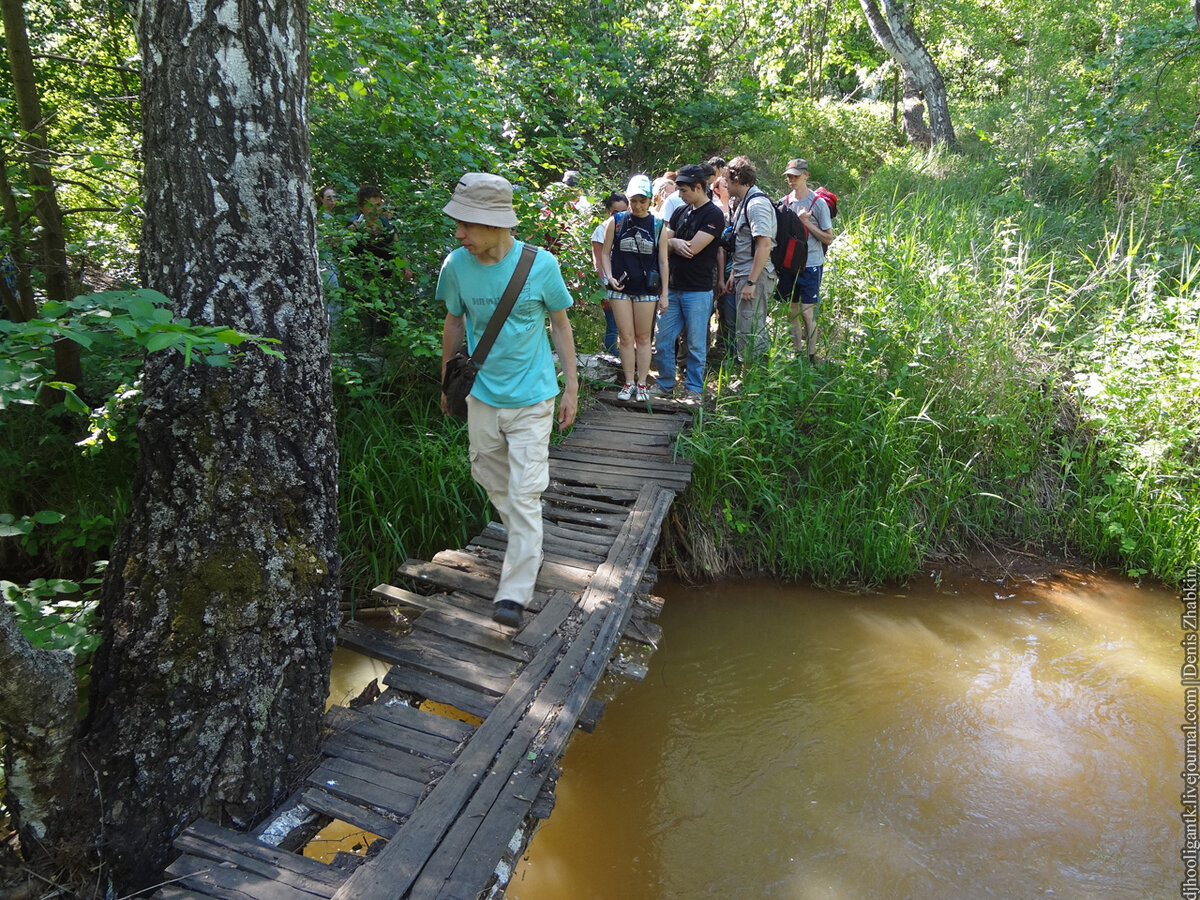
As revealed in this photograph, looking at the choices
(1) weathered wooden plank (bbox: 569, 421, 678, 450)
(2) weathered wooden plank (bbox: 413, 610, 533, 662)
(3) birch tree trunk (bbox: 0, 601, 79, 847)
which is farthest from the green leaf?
(1) weathered wooden plank (bbox: 569, 421, 678, 450)

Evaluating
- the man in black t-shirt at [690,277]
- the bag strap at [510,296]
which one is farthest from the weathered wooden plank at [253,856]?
the man in black t-shirt at [690,277]

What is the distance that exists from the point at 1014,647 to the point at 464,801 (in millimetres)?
3957

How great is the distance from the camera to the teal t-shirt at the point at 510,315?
3277 millimetres

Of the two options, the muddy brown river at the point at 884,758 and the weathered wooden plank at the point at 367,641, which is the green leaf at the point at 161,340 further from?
the muddy brown river at the point at 884,758

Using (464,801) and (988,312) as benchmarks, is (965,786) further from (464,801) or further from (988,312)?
(988,312)

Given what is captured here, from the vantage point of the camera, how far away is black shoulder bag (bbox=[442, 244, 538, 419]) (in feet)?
10.6

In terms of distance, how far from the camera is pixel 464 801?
2604mm

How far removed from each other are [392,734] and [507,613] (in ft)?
2.64

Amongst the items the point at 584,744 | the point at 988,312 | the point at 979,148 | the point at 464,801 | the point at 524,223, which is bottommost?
the point at 584,744

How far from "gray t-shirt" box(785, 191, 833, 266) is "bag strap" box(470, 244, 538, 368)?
147 inches

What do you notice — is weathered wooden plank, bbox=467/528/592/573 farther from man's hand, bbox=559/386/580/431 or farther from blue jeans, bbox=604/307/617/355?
blue jeans, bbox=604/307/617/355

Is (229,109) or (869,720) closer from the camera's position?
(229,109)

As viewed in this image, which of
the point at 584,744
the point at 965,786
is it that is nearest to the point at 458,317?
the point at 584,744

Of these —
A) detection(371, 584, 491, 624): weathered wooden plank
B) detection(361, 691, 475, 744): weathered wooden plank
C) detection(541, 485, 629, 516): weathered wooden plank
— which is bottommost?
detection(361, 691, 475, 744): weathered wooden plank
